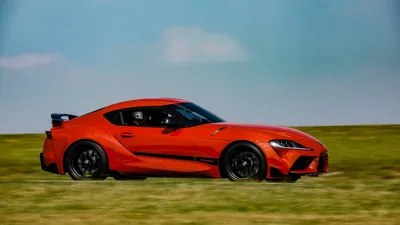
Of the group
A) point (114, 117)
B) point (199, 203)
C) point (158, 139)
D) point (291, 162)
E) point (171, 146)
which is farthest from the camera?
point (114, 117)

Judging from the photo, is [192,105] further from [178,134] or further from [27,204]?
[27,204]

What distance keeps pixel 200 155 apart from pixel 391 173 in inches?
195

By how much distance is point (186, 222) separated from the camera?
356 inches

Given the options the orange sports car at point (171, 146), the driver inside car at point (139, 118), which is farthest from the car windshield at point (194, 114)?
the driver inside car at point (139, 118)

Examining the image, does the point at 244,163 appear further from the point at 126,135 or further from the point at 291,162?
the point at 126,135

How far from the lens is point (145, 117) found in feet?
48.3

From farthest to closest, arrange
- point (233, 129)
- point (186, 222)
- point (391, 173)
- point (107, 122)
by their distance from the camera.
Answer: point (391, 173) < point (107, 122) < point (233, 129) < point (186, 222)

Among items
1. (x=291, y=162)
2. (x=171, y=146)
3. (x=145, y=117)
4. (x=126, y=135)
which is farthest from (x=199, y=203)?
(x=145, y=117)

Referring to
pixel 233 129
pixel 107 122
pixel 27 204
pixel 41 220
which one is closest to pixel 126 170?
pixel 107 122

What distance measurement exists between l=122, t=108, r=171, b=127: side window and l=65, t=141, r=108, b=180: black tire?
0.68 meters

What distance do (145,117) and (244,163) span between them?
1929 mm

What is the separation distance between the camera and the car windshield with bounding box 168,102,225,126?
47.4ft

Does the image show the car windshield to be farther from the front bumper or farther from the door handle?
the front bumper

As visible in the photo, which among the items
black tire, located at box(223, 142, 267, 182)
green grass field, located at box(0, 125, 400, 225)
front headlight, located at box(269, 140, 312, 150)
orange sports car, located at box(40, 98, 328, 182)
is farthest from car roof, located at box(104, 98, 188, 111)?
front headlight, located at box(269, 140, 312, 150)
